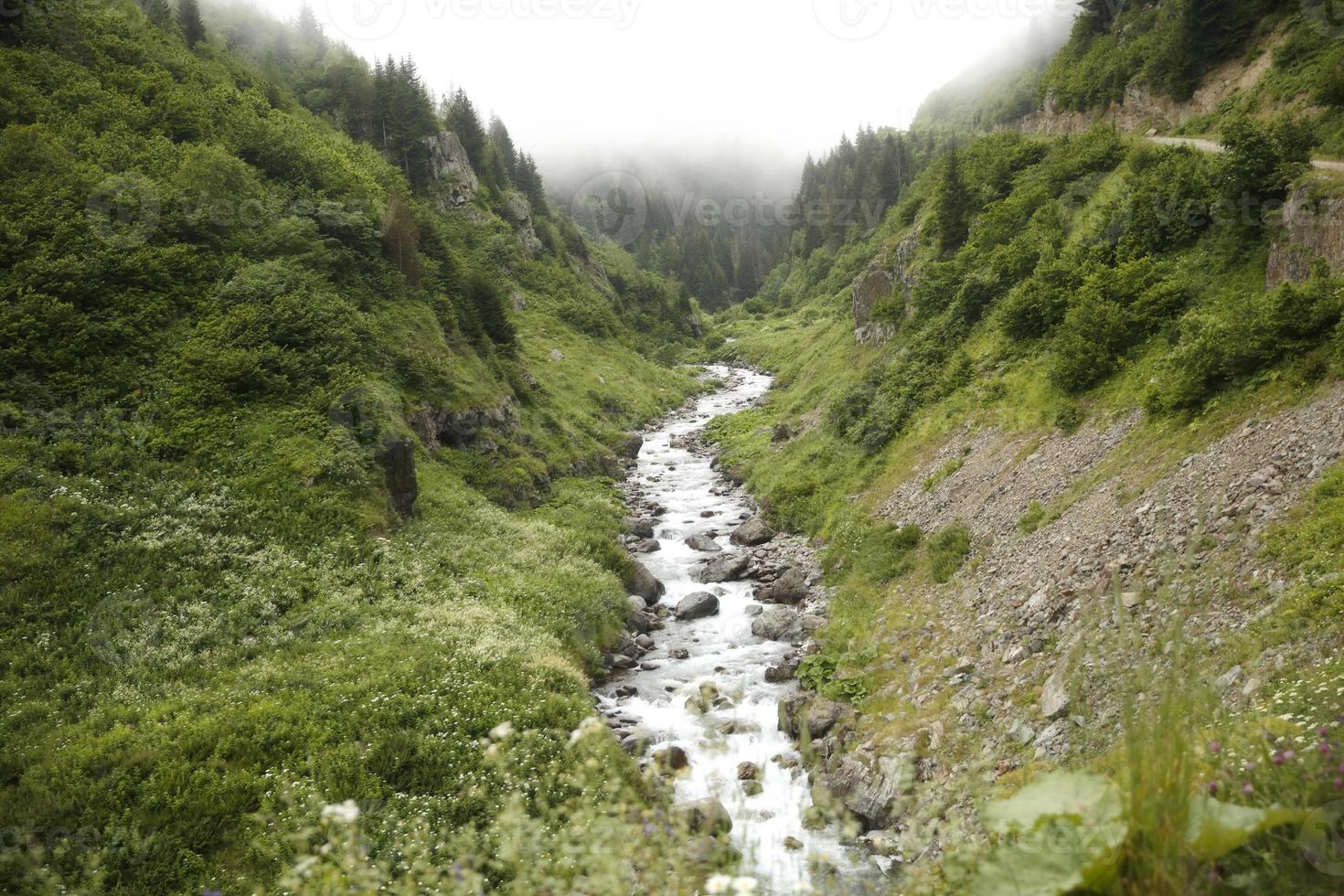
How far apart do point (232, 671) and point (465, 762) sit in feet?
19.2

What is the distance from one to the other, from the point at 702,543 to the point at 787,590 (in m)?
6.41

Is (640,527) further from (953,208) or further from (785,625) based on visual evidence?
(953,208)

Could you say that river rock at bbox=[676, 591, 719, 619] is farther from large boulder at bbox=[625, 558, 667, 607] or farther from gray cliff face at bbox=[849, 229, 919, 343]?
A: gray cliff face at bbox=[849, 229, 919, 343]

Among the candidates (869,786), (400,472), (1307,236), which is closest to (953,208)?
(1307,236)

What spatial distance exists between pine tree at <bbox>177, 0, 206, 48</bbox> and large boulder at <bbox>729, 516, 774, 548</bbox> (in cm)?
5343

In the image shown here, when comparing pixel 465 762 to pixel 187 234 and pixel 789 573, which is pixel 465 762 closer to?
pixel 789 573

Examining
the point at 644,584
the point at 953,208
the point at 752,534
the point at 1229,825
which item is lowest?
the point at 752,534

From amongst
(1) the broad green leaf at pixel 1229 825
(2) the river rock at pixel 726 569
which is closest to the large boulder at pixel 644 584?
(2) the river rock at pixel 726 569

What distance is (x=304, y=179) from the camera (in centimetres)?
3372

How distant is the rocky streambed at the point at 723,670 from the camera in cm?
705

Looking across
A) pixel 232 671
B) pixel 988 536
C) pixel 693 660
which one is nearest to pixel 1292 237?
pixel 988 536

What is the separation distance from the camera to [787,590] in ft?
71.8

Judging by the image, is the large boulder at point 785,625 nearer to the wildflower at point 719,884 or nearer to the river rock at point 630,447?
the wildflower at point 719,884

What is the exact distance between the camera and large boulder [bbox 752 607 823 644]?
62.8 ft
